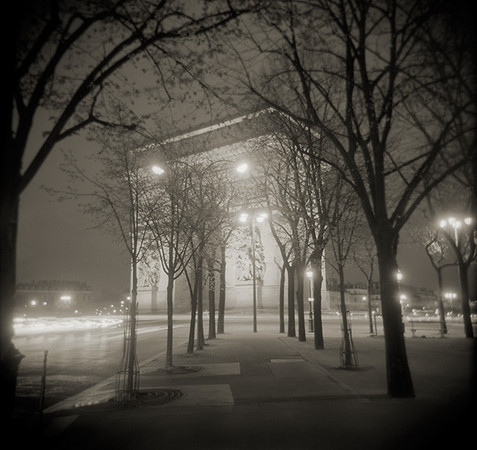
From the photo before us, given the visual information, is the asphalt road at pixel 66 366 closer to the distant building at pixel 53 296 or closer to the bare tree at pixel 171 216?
the bare tree at pixel 171 216

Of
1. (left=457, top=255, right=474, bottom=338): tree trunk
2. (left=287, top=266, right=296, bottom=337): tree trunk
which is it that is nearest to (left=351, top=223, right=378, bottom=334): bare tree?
(left=287, top=266, right=296, bottom=337): tree trunk

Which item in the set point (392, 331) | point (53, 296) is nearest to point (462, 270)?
point (392, 331)

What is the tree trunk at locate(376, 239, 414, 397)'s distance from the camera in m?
8.08

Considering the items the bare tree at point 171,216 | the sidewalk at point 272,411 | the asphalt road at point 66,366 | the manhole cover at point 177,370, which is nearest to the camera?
the sidewalk at point 272,411

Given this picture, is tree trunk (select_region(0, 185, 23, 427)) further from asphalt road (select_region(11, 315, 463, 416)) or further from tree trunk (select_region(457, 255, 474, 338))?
tree trunk (select_region(457, 255, 474, 338))

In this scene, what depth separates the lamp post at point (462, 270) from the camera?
63.1 ft

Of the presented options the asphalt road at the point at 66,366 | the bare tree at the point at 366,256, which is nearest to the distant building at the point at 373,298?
the bare tree at the point at 366,256

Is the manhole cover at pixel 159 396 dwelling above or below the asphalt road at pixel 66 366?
above

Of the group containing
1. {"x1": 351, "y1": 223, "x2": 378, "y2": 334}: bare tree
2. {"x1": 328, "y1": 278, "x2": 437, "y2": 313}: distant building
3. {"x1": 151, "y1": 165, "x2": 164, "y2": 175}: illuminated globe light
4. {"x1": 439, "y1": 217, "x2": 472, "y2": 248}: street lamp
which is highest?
{"x1": 151, "y1": 165, "x2": 164, "y2": 175}: illuminated globe light

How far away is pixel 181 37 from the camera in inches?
303

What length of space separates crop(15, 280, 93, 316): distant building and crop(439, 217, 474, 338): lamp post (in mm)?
93678

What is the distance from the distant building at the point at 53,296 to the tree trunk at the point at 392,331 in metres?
100

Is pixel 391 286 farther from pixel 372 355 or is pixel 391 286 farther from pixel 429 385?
pixel 372 355

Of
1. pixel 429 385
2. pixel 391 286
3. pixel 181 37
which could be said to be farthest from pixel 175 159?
pixel 429 385
